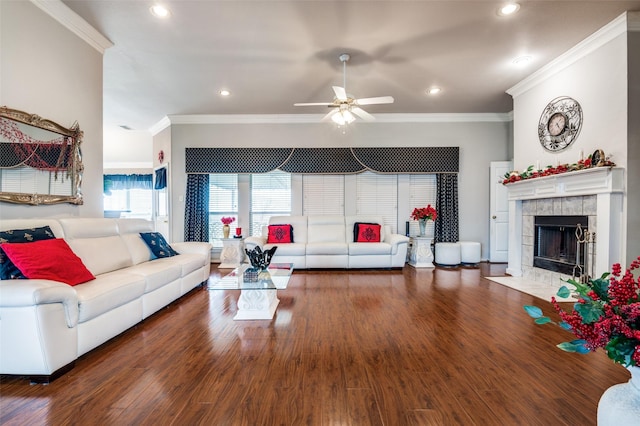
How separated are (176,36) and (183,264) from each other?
101 inches

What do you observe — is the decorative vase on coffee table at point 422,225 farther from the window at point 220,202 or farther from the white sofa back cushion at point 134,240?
the white sofa back cushion at point 134,240

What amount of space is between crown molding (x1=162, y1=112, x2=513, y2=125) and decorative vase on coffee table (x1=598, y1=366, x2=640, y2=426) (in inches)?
214

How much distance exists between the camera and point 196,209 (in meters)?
5.79

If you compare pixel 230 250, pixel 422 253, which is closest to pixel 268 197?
pixel 230 250

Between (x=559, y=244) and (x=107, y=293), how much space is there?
5236 millimetres

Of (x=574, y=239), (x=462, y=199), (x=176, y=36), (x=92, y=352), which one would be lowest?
(x=92, y=352)

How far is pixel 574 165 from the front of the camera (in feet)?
11.4

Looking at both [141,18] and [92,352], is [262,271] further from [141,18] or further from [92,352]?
[141,18]

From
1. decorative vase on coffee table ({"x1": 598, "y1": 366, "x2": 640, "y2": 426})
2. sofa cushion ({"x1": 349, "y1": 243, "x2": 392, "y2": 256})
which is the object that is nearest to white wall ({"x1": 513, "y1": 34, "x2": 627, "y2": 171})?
sofa cushion ({"x1": 349, "y1": 243, "x2": 392, "y2": 256})

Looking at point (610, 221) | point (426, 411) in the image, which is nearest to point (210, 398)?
point (426, 411)

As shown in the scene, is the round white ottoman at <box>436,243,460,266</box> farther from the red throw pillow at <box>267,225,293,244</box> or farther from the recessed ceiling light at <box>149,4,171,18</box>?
the recessed ceiling light at <box>149,4,171,18</box>

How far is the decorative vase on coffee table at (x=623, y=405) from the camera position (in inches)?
34.4

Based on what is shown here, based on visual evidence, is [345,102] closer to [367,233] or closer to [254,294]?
[254,294]

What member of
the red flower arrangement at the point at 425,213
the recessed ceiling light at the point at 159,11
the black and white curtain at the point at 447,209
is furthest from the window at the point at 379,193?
the recessed ceiling light at the point at 159,11
